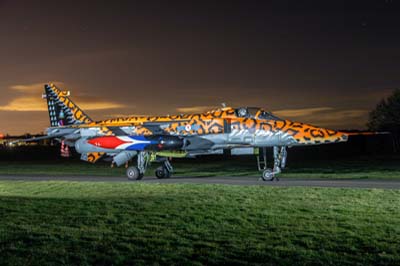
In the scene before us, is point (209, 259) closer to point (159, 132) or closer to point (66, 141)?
point (159, 132)

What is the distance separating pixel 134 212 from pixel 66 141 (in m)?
16.7

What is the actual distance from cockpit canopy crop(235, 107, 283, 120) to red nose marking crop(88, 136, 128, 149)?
5973 millimetres

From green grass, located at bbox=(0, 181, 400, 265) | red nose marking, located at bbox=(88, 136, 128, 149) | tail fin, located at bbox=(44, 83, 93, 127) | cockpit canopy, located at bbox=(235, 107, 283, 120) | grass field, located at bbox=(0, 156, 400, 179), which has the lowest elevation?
green grass, located at bbox=(0, 181, 400, 265)

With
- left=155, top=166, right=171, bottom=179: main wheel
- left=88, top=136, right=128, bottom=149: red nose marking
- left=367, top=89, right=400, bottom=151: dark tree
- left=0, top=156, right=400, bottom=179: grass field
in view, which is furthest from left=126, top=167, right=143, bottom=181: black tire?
left=367, top=89, right=400, bottom=151: dark tree

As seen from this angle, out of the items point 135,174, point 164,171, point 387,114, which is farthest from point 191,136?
point 387,114

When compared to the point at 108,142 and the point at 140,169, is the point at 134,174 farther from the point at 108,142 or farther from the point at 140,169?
the point at 108,142

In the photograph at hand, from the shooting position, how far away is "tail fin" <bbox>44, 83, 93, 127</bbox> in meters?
31.1

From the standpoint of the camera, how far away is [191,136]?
25.6m

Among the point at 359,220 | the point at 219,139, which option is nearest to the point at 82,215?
the point at 359,220

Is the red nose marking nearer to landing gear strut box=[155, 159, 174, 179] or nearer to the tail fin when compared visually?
landing gear strut box=[155, 159, 174, 179]

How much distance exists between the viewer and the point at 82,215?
1342 centimetres

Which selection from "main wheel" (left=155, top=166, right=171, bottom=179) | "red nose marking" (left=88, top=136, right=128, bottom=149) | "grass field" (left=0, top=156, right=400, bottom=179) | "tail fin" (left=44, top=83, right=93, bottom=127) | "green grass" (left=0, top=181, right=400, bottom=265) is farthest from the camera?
"tail fin" (left=44, top=83, right=93, bottom=127)

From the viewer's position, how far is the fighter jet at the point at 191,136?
921 inches

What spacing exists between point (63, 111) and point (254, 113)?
1273cm
